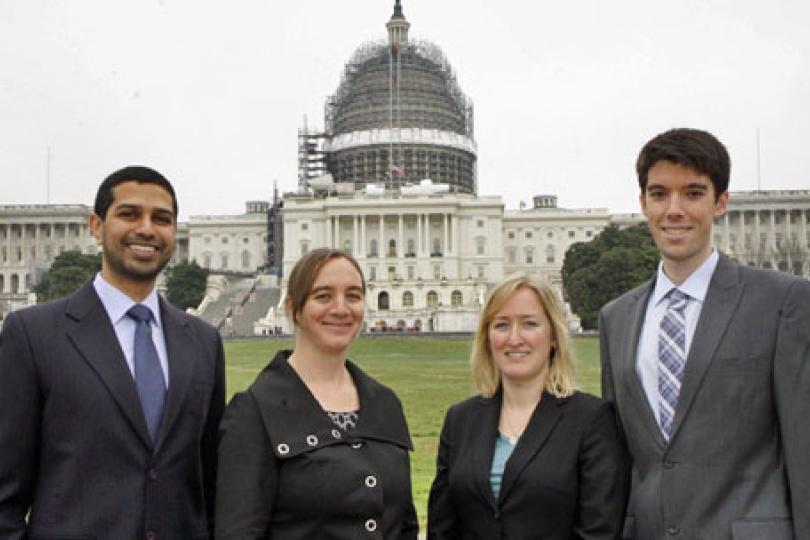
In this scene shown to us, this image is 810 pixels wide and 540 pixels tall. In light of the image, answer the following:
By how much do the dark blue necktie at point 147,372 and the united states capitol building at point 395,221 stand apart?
7188 cm

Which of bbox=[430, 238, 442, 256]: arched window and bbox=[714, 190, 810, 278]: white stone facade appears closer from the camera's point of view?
bbox=[430, 238, 442, 256]: arched window

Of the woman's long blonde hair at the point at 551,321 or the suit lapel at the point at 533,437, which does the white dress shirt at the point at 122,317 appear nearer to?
the woman's long blonde hair at the point at 551,321

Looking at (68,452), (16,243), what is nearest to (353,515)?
(68,452)

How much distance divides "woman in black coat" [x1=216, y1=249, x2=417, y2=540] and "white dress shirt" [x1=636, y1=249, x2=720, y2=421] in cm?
164

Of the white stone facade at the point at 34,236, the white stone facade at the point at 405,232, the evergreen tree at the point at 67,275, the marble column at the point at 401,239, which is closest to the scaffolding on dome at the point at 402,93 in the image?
the white stone facade at the point at 405,232

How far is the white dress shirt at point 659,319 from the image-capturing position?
613 cm

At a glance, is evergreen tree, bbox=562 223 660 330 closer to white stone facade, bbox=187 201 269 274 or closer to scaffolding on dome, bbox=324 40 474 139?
scaffolding on dome, bbox=324 40 474 139

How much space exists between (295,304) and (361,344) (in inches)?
1737

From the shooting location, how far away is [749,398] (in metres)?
5.73

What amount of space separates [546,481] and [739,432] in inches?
47.9

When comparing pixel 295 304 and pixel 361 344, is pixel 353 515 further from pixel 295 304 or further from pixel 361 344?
pixel 361 344

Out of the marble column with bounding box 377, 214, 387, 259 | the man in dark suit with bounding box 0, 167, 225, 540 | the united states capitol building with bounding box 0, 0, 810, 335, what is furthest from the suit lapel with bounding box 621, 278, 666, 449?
the marble column with bounding box 377, 214, 387, 259

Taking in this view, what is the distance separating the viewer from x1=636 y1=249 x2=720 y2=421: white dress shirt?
613cm

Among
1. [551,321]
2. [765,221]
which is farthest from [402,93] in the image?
[551,321]
